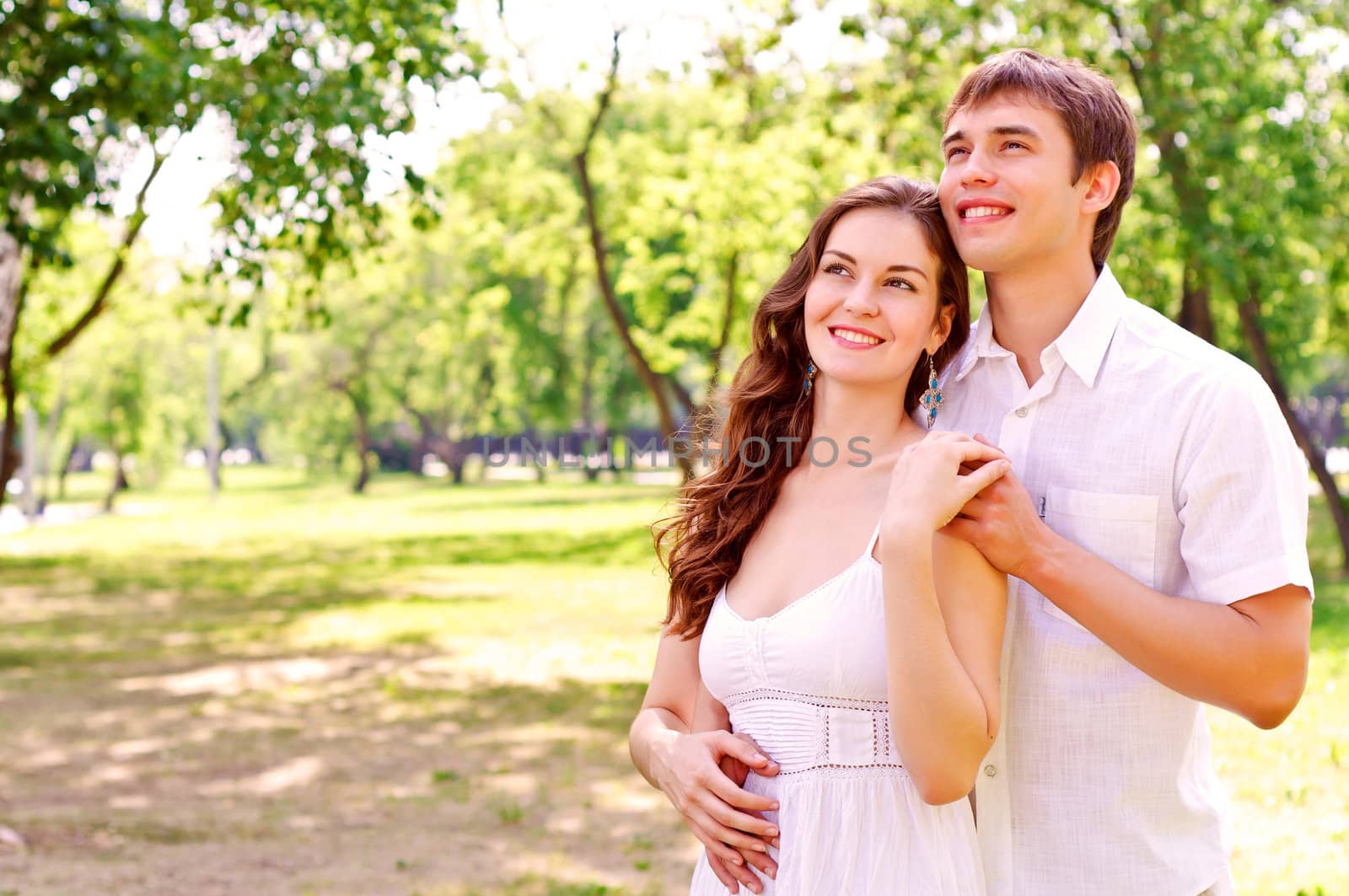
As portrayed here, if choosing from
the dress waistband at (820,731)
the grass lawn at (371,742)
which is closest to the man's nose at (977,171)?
the dress waistband at (820,731)

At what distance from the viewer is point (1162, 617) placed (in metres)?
2.07

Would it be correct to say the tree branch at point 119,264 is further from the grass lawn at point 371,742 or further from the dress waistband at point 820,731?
the dress waistband at point 820,731

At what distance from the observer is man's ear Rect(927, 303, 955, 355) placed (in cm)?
257

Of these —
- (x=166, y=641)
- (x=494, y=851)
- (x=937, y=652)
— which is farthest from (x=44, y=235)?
(x=937, y=652)

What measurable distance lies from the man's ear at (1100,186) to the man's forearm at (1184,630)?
68 centimetres

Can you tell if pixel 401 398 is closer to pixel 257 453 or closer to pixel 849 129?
pixel 849 129

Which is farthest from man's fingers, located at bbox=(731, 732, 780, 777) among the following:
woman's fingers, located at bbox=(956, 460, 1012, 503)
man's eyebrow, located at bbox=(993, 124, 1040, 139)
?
man's eyebrow, located at bbox=(993, 124, 1040, 139)

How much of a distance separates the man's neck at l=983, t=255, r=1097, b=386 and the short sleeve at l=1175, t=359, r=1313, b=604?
33 cm

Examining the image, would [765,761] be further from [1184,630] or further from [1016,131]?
[1016,131]

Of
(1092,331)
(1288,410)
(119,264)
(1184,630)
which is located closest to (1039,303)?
(1092,331)

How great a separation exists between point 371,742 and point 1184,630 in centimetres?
826

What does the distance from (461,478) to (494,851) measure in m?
51.8

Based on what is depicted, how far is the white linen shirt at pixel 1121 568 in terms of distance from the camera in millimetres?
2162

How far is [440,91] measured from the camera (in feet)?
32.3
